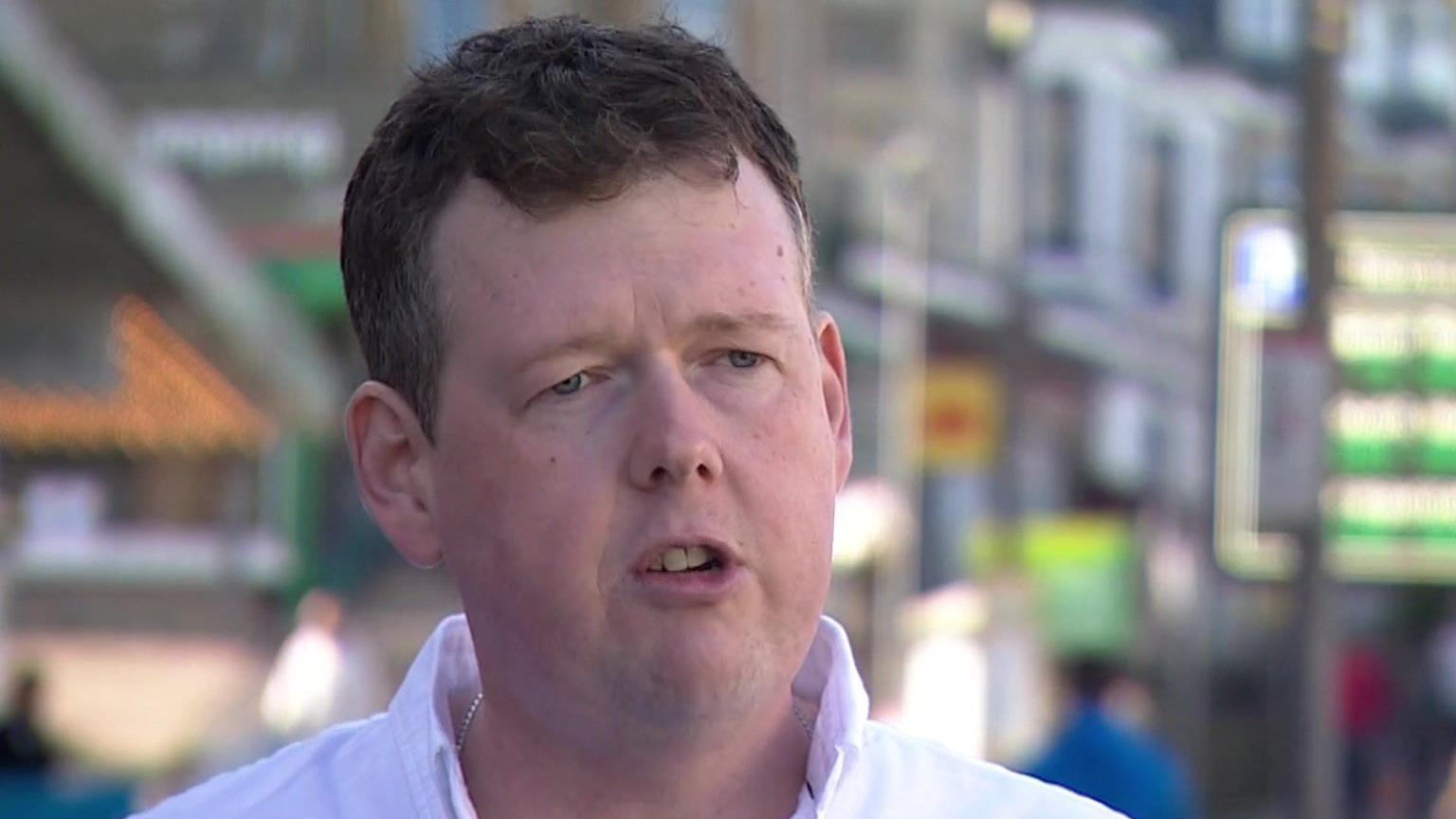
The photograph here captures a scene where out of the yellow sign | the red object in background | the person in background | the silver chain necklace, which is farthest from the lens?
the yellow sign

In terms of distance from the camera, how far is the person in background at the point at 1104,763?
26.5ft

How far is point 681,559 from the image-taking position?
1.68 m

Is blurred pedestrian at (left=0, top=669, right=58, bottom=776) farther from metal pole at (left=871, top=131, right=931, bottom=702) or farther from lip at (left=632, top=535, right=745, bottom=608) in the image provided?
lip at (left=632, top=535, right=745, bottom=608)

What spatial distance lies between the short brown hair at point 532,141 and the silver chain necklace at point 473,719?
0.24 metres

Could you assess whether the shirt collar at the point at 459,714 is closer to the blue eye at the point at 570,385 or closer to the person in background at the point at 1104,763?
the blue eye at the point at 570,385

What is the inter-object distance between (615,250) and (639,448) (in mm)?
141

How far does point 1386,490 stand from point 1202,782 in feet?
31.8

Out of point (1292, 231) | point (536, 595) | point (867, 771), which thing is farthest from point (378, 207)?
point (1292, 231)

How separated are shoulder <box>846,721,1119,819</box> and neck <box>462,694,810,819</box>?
0.19 feet

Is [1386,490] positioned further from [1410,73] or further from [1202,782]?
[1202,782]

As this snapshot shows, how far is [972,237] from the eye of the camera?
22.1 metres

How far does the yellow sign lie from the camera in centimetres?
1694

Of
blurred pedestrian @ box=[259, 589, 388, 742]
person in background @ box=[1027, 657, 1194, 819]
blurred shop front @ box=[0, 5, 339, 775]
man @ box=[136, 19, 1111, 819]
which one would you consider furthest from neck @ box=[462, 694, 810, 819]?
blurred shop front @ box=[0, 5, 339, 775]

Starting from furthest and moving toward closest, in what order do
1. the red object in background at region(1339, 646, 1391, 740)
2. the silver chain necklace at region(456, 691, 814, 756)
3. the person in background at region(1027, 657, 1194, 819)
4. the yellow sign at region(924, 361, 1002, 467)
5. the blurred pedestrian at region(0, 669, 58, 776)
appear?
the yellow sign at region(924, 361, 1002, 467) < the red object in background at region(1339, 646, 1391, 740) < the blurred pedestrian at region(0, 669, 58, 776) < the person in background at region(1027, 657, 1194, 819) < the silver chain necklace at region(456, 691, 814, 756)
